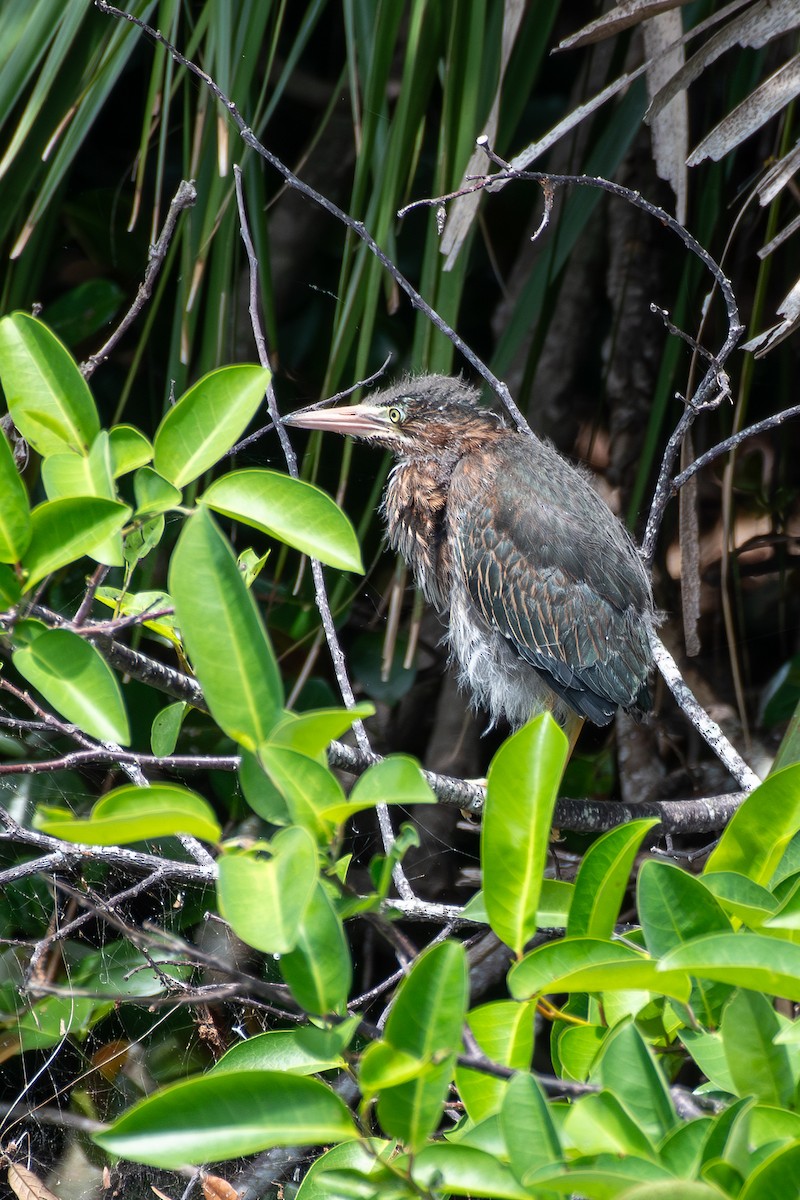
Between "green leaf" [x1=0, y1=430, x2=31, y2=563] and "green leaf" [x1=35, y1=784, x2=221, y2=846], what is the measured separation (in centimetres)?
26

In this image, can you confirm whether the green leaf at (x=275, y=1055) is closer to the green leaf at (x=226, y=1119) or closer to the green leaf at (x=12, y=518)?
the green leaf at (x=226, y=1119)

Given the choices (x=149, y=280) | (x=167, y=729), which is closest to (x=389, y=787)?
(x=167, y=729)

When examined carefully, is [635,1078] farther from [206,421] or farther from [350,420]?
[350,420]

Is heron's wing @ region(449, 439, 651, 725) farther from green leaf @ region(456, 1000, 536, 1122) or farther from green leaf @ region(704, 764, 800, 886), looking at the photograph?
green leaf @ region(456, 1000, 536, 1122)

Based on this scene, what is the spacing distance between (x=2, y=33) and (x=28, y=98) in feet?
0.76

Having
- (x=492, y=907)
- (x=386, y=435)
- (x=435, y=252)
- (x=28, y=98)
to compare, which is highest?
(x=28, y=98)

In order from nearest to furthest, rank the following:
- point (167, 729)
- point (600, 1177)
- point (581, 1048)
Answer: point (600, 1177), point (581, 1048), point (167, 729)

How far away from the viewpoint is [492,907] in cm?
90

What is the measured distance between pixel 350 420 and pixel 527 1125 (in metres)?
2.14

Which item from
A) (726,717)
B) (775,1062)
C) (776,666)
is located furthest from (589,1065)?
(776,666)

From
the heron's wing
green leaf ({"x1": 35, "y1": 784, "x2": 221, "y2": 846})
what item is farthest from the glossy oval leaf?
the heron's wing

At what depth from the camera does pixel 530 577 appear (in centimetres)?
277

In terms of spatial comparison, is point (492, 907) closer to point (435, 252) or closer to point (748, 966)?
point (748, 966)

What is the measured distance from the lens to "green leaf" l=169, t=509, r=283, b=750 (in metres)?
0.81
